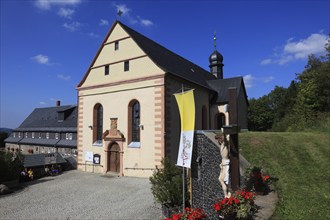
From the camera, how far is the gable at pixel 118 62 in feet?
62.8

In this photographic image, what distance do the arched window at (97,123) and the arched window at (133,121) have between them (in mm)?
3938

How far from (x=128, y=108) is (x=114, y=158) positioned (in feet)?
14.7

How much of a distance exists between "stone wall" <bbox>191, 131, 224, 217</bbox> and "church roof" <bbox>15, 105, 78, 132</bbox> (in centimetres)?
2902

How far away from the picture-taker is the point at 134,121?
19.5 m

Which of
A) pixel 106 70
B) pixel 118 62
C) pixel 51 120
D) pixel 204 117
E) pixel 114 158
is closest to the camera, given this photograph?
pixel 114 158

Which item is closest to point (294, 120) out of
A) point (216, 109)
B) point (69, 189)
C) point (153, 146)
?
point (216, 109)

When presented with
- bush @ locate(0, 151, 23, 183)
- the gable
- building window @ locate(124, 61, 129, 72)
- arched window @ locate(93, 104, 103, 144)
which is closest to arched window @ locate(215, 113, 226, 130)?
the gable

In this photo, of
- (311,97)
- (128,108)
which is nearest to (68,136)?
(128,108)

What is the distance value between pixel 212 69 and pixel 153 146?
25.1 m

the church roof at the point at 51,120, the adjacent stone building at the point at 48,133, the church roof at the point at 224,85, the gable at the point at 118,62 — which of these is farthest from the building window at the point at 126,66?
the church roof at the point at 51,120

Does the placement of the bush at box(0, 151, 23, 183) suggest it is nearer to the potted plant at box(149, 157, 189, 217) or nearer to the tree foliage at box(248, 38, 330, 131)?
the potted plant at box(149, 157, 189, 217)

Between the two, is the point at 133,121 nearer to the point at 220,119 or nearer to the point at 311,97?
the point at 220,119

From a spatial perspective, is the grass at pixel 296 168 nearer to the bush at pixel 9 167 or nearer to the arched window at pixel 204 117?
the arched window at pixel 204 117

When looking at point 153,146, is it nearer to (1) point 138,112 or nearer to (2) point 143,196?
(1) point 138,112
